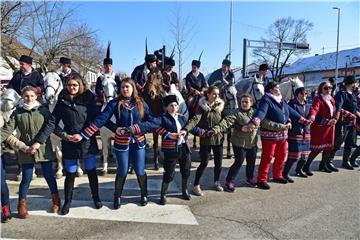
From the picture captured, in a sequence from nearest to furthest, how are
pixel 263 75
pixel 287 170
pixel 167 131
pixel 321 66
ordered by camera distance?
pixel 167 131
pixel 287 170
pixel 263 75
pixel 321 66

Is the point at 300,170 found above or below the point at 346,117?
below

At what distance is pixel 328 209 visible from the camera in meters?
4.43

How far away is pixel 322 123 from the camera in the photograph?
607 cm

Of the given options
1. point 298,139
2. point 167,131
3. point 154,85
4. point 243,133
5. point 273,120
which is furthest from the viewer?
point 154,85

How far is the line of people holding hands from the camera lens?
13.1ft

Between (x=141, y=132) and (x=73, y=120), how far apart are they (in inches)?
36.6

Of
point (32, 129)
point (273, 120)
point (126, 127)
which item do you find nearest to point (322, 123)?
point (273, 120)

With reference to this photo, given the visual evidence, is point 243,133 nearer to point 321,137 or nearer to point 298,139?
point 298,139

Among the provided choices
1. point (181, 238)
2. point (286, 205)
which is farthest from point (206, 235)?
point (286, 205)

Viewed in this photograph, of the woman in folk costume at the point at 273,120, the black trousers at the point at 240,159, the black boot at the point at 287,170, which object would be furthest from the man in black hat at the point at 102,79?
the black boot at the point at 287,170

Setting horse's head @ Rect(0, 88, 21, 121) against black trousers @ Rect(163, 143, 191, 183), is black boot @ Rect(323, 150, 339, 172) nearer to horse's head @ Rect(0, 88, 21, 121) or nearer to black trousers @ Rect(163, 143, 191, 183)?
black trousers @ Rect(163, 143, 191, 183)

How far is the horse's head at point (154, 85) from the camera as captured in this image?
593cm

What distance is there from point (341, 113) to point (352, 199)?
2.21 m

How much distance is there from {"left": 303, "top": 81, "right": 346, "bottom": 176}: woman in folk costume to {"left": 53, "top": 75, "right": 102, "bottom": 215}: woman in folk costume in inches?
165
